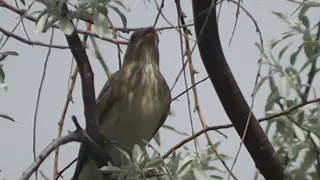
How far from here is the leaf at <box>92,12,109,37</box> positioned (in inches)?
55.8

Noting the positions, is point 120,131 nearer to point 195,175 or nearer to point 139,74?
point 139,74

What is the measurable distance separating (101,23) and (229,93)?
0.37 meters

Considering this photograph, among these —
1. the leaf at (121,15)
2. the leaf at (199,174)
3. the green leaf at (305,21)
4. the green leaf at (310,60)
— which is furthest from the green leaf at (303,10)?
the leaf at (121,15)

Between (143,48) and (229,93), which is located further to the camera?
(143,48)

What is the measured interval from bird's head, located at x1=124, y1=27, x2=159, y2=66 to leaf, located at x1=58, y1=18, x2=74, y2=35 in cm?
80

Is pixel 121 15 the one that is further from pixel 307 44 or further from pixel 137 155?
pixel 307 44

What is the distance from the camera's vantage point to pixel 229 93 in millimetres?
1660

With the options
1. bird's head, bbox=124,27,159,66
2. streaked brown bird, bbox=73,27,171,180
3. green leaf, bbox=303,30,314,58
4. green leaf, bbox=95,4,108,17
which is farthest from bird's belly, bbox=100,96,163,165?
green leaf, bbox=95,4,108,17

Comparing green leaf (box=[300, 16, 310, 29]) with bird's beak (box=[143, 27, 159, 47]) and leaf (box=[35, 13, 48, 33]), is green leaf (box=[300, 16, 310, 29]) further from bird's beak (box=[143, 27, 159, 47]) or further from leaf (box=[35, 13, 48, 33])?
leaf (box=[35, 13, 48, 33])

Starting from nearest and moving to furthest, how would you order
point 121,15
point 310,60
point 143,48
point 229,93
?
point 121,15 < point 229,93 < point 310,60 < point 143,48

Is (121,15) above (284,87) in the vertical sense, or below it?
above

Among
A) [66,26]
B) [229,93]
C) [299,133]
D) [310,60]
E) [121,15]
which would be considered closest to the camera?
[66,26]

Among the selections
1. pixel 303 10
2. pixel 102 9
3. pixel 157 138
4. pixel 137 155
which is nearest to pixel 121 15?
pixel 102 9

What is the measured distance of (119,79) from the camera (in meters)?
2.19
